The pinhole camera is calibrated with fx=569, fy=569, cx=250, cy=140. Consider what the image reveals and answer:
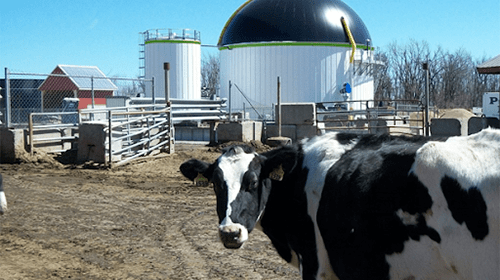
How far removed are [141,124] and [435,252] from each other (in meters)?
14.5

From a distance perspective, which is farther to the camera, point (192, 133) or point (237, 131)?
point (192, 133)

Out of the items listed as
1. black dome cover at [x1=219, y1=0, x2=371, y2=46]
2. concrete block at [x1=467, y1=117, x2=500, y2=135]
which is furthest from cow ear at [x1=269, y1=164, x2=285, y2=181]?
black dome cover at [x1=219, y1=0, x2=371, y2=46]

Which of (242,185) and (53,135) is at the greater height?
(242,185)

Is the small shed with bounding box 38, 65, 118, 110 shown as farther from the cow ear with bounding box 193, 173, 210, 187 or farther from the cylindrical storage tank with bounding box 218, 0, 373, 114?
the cow ear with bounding box 193, 173, 210, 187

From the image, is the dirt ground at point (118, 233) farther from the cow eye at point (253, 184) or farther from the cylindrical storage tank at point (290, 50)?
the cylindrical storage tank at point (290, 50)

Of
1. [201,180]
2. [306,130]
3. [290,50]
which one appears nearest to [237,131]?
[306,130]

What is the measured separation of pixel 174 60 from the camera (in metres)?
35.7

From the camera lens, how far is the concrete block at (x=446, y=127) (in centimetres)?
1661

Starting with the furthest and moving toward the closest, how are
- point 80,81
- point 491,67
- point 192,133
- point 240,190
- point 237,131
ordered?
point 80,81
point 192,133
point 237,131
point 491,67
point 240,190

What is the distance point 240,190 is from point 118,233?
410cm

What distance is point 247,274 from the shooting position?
5961 millimetres

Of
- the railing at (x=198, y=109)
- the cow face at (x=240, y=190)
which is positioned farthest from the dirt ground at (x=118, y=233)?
the railing at (x=198, y=109)

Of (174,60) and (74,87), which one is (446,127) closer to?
(174,60)

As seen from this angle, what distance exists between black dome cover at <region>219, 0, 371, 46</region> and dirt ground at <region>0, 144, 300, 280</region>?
21.1m
